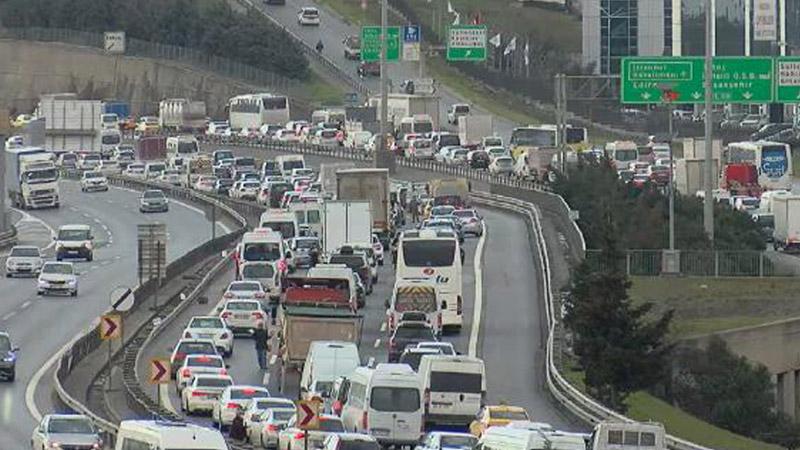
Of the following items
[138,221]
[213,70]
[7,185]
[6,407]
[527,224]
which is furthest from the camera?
[213,70]

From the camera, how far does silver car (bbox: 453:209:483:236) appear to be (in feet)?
333

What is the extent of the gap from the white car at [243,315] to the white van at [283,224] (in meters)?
17.6

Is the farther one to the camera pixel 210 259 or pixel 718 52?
pixel 718 52

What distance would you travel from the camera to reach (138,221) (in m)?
121

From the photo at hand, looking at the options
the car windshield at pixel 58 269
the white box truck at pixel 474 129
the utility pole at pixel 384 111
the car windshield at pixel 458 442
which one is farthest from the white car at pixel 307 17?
the car windshield at pixel 458 442

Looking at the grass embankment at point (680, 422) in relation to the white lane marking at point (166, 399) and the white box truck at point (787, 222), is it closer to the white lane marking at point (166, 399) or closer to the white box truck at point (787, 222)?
the white lane marking at point (166, 399)

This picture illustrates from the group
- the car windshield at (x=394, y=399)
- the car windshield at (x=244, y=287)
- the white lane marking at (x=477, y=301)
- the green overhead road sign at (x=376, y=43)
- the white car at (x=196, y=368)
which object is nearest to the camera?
the car windshield at (x=394, y=399)

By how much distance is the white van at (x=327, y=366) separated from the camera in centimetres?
5906

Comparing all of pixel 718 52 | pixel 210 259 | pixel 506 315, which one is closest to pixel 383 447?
pixel 506 315

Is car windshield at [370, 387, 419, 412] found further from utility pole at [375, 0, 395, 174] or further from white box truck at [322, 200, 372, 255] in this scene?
utility pole at [375, 0, 395, 174]

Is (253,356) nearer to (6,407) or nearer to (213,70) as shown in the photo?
(6,407)

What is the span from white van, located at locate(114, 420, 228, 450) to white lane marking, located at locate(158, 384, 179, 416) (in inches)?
582

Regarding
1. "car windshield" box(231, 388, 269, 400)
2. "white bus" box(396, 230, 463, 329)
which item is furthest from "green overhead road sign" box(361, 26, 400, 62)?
"car windshield" box(231, 388, 269, 400)

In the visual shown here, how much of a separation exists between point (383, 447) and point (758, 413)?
22.1 m
